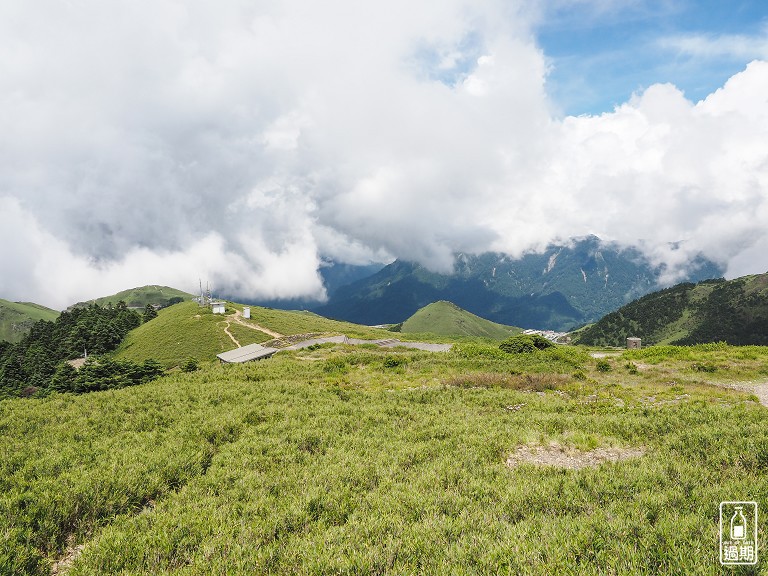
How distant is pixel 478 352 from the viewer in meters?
44.6

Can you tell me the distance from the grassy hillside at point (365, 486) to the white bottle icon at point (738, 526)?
0.36 metres

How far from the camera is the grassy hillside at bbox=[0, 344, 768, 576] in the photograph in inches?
263

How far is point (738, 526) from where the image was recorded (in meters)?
6.56

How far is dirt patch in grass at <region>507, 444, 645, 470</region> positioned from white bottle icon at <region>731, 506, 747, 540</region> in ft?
16.0

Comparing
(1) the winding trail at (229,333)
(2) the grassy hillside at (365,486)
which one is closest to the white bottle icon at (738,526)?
(2) the grassy hillside at (365,486)

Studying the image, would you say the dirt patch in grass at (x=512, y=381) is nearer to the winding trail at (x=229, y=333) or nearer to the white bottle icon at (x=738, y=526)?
the white bottle icon at (x=738, y=526)

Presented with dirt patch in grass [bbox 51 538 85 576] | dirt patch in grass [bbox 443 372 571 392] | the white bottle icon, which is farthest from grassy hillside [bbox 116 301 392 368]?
the white bottle icon

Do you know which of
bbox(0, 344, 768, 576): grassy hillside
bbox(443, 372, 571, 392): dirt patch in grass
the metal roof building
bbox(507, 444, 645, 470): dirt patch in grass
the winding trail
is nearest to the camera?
bbox(0, 344, 768, 576): grassy hillside

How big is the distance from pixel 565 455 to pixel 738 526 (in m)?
6.31

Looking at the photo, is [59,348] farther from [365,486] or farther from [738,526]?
[738,526]

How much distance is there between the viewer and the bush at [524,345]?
142 feet

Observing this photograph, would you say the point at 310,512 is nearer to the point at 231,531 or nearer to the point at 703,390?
the point at 231,531

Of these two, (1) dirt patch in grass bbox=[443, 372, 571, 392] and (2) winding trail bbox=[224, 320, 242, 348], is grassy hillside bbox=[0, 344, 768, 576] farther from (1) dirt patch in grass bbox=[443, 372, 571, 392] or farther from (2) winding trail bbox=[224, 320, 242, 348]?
(2) winding trail bbox=[224, 320, 242, 348]

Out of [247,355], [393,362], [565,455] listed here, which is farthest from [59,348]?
[565,455]
